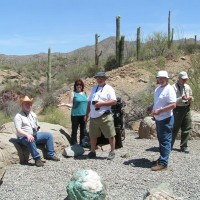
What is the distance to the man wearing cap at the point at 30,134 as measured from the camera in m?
8.23

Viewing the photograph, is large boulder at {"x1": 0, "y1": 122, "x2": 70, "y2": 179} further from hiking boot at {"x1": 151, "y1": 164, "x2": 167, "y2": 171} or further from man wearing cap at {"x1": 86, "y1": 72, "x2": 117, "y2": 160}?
hiking boot at {"x1": 151, "y1": 164, "x2": 167, "y2": 171}

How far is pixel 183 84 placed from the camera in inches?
353

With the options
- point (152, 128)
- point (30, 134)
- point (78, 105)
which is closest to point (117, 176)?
point (30, 134)

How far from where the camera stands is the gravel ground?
6.55 metres

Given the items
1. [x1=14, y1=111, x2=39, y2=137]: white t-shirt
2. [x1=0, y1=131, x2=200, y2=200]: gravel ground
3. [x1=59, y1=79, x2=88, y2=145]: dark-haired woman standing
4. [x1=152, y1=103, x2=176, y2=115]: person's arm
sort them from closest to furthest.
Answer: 1. [x1=0, y1=131, x2=200, y2=200]: gravel ground
2. [x1=152, y1=103, x2=176, y2=115]: person's arm
3. [x1=14, y1=111, x2=39, y2=137]: white t-shirt
4. [x1=59, y1=79, x2=88, y2=145]: dark-haired woman standing

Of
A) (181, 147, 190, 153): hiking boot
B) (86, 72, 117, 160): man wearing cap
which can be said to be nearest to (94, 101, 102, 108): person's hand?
(86, 72, 117, 160): man wearing cap

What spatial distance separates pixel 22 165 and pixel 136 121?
5.92 meters

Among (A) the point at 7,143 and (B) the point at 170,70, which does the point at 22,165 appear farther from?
(B) the point at 170,70

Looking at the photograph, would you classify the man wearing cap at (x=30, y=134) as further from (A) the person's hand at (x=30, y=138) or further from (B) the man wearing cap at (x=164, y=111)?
(B) the man wearing cap at (x=164, y=111)

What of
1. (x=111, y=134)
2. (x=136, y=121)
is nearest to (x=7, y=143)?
(x=111, y=134)

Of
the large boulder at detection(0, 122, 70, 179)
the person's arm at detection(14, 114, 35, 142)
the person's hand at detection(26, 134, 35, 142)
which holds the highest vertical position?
the person's arm at detection(14, 114, 35, 142)

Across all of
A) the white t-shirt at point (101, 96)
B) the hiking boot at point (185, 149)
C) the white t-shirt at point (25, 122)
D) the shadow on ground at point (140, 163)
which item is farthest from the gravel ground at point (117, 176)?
the white t-shirt at point (101, 96)

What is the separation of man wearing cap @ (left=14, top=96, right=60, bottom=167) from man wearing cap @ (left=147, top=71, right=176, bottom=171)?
2.15 meters

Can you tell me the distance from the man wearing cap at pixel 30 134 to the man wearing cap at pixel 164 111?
215 cm
